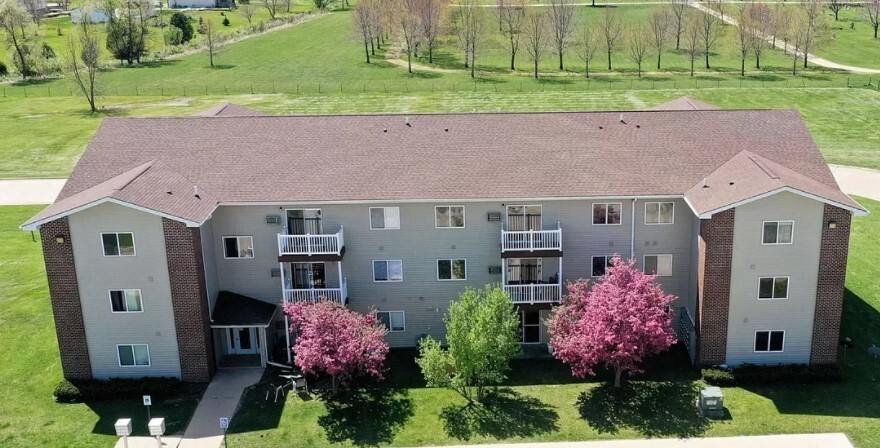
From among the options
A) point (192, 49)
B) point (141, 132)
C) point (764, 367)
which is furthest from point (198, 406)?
point (192, 49)

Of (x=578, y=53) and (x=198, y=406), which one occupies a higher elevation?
(x=578, y=53)

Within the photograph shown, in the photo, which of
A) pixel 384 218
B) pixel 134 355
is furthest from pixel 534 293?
pixel 134 355

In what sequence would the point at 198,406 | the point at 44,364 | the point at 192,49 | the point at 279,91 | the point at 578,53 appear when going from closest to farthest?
the point at 198,406 → the point at 44,364 → the point at 279,91 → the point at 578,53 → the point at 192,49

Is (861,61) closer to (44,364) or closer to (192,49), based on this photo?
(192,49)

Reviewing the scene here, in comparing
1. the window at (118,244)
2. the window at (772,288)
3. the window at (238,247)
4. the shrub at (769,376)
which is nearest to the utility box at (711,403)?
the shrub at (769,376)

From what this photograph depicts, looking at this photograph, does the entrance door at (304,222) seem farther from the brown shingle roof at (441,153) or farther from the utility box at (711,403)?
the utility box at (711,403)

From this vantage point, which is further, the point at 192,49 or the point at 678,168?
the point at 192,49
